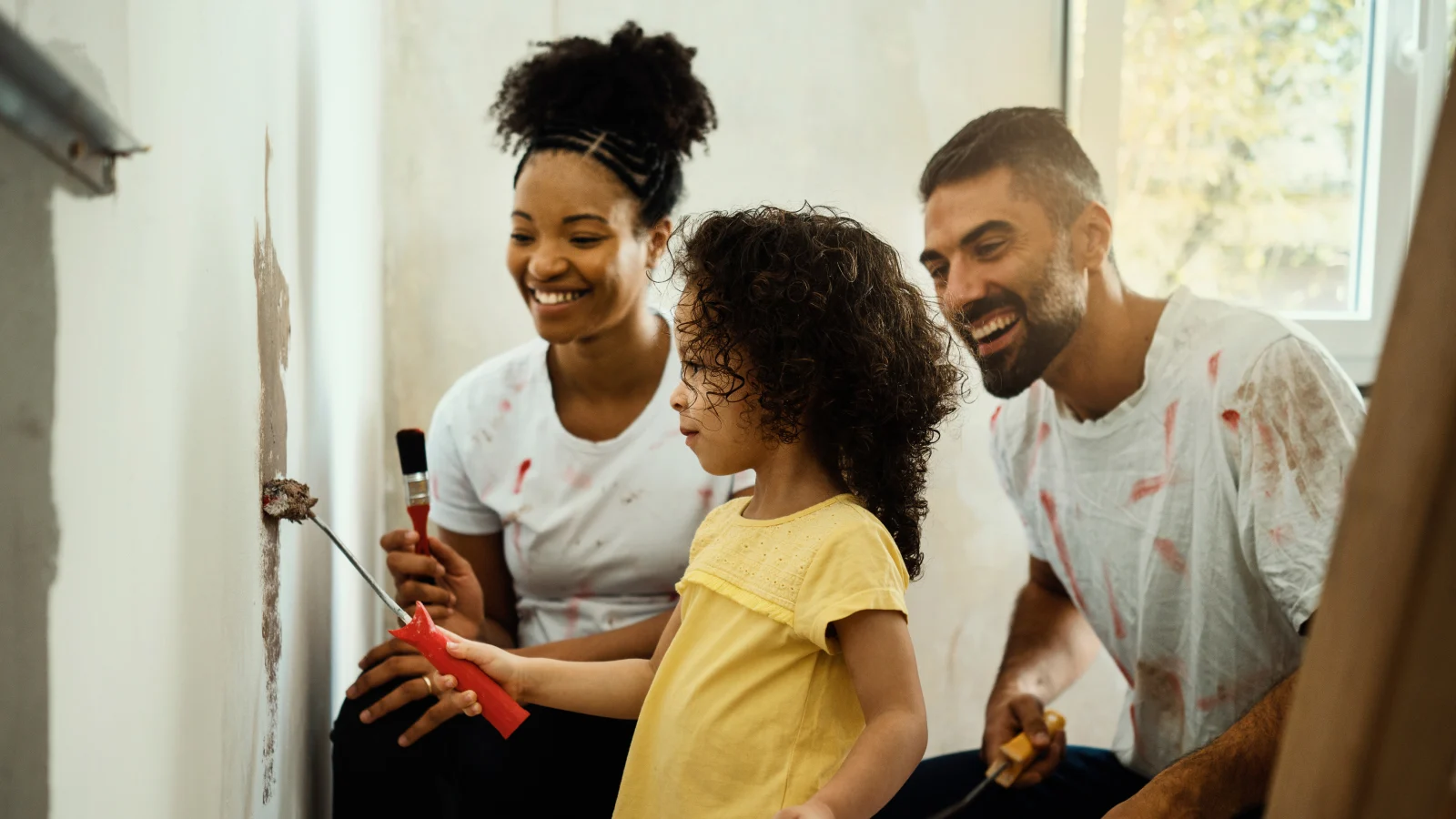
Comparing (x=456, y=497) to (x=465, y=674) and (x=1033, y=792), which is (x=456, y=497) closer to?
(x=465, y=674)

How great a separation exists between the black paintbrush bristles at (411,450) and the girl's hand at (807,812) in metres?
0.53

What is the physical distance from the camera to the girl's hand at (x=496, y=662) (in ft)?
2.94

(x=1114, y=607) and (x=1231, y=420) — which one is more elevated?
(x=1231, y=420)

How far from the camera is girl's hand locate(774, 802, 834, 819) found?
0.72 m

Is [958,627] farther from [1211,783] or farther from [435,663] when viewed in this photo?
[435,663]

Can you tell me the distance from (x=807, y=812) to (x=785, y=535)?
0.24 metres

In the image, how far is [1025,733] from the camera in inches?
50.6

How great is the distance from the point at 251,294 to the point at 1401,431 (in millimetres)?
707

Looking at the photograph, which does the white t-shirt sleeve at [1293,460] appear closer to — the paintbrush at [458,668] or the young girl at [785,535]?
the young girl at [785,535]

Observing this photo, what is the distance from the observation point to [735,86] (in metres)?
1.73

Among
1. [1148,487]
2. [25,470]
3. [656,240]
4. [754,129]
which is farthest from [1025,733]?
[25,470]

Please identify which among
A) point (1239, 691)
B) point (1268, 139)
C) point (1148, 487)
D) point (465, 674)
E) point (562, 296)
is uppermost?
point (1268, 139)

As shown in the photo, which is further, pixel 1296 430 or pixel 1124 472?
pixel 1124 472

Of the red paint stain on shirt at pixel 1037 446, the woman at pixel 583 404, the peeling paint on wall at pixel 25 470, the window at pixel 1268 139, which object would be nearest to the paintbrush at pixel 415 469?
the woman at pixel 583 404
